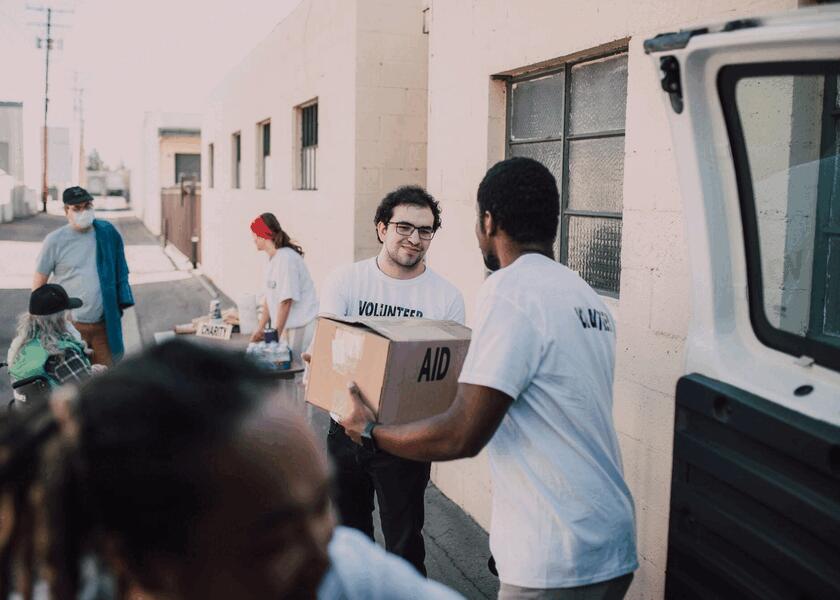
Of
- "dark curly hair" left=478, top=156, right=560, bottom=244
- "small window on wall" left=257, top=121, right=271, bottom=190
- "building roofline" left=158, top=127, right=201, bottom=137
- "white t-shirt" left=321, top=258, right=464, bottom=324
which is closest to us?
"dark curly hair" left=478, top=156, right=560, bottom=244

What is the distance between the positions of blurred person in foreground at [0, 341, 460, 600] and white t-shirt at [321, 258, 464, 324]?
305 cm

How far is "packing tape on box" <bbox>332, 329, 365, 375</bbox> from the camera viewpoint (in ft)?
10.0

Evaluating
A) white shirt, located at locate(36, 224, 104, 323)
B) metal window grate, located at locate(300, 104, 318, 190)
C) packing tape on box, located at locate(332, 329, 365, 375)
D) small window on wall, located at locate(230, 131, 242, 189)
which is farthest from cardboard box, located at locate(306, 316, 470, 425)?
small window on wall, located at locate(230, 131, 242, 189)

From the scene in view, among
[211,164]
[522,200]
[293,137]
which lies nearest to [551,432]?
[522,200]

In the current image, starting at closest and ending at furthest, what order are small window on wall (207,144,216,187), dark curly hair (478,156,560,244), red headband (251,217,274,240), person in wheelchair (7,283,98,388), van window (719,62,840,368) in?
1. dark curly hair (478,156,560,244)
2. van window (719,62,840,368)
3. person in wheelchair (7,283,98,388)
4. red headband (251,217,274,240)
5. small window on wall (207,144,216,187)

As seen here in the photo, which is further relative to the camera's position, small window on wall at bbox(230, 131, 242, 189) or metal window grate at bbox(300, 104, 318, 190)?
small window on wall at bbox(230, 131, 242, 189)

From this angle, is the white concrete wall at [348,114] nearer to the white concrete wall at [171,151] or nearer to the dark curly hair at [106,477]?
the dark curly hair at [106,477]

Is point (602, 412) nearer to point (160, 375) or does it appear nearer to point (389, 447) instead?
point (389, 447)

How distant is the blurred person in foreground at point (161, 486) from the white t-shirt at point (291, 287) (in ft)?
19.6

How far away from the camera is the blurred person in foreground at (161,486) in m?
0.97

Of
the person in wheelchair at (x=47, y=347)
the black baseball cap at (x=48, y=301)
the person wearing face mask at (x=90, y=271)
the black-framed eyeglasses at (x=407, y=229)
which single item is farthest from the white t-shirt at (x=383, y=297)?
the person wearing face mask at (x=90, y=271)

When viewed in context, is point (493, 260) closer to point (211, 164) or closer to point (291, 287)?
point (291, 287)

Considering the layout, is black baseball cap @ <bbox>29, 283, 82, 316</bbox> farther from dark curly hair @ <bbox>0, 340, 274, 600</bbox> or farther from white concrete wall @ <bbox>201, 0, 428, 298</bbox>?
dark curly hair @ <bbox>0, 340, 274, 600</bbox>

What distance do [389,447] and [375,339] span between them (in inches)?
15.3
